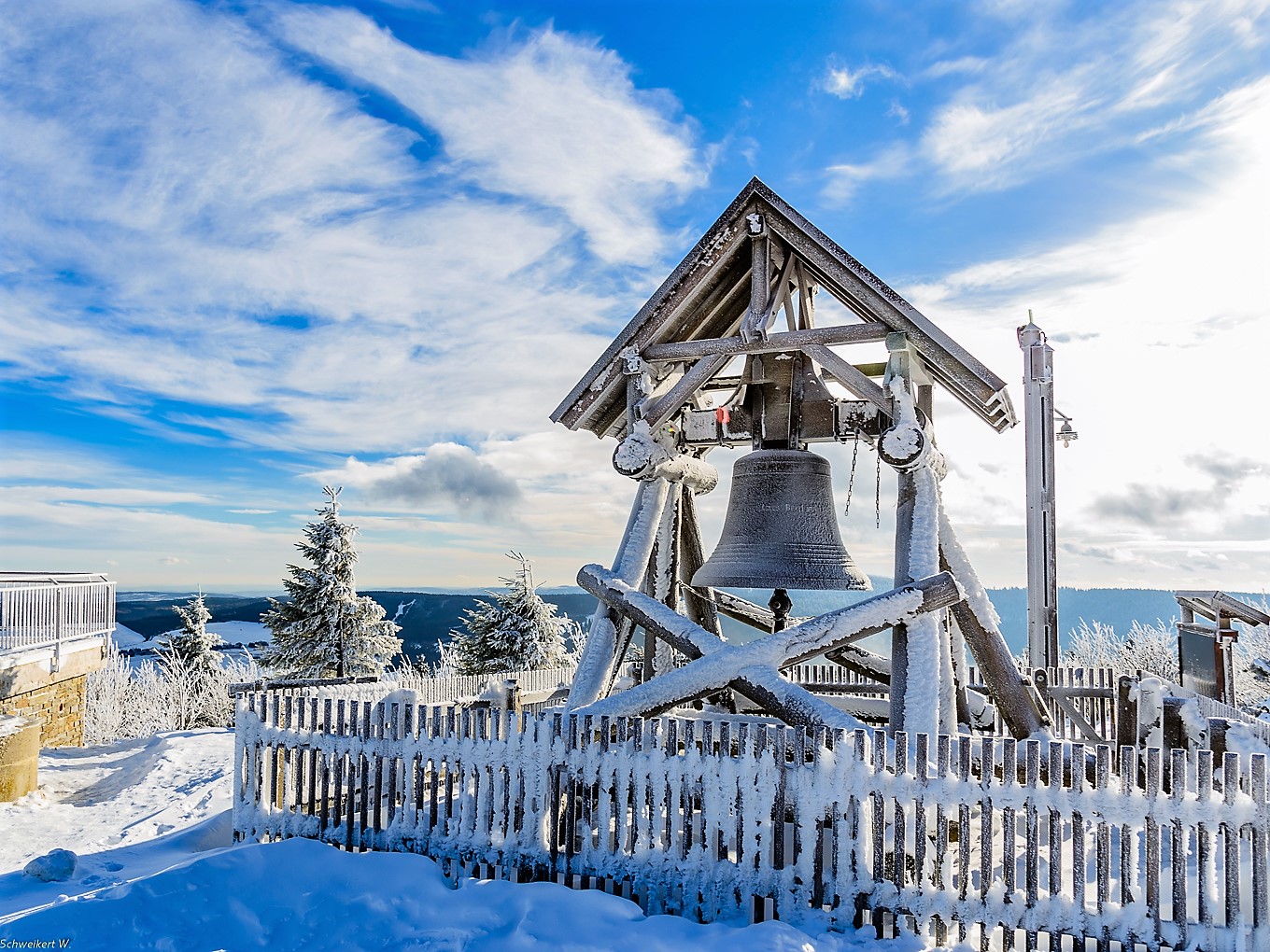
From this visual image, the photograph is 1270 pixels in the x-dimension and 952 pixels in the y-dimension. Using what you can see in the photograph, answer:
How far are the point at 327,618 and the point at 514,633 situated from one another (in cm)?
562

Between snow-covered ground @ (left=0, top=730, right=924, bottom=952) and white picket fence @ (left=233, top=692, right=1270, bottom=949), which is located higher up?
white picket fence @ (left=233, top=692, right=1270, bottom=949)

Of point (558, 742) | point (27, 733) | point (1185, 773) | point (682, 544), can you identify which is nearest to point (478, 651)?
point (27, 733)

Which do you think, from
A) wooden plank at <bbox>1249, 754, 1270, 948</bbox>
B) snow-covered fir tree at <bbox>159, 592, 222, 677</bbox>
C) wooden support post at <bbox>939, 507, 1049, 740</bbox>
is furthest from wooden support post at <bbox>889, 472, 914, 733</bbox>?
snow-covered fir tree at <bbox>159, 592, 222, 677</bbox>

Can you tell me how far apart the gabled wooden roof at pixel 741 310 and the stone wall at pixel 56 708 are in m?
12.5

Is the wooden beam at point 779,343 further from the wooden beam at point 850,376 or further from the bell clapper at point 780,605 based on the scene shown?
the bell clapper at point 780,605

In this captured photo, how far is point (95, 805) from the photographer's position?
9.04m

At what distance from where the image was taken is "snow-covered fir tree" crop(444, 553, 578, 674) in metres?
25.2

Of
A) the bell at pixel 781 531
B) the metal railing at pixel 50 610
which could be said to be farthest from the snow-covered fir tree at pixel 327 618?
the bell at pixel 781 531

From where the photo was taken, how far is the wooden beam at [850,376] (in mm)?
5727

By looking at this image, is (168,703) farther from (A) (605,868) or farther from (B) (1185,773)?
(B) (1185,773)

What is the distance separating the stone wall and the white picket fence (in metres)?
10.8

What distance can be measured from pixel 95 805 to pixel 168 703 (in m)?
21.8

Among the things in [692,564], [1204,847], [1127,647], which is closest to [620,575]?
[692,564]

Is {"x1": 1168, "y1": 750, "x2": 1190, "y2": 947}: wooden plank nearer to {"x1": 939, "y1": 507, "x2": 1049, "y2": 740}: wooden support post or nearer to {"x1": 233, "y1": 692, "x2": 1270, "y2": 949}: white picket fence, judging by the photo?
{"x1": 233, "y1": 692, "x2": 1270, "y2": 949}: white picket fence
